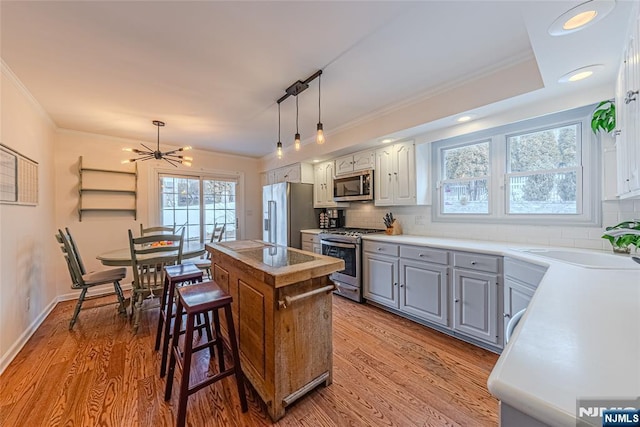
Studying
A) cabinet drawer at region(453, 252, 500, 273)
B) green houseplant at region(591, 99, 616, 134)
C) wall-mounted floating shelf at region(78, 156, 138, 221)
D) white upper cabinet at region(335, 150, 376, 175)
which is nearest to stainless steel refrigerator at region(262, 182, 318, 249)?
white upper cabinet at region(335, 150, 376, 175)

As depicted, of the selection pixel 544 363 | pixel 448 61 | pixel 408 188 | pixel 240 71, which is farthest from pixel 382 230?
pixel 544 363

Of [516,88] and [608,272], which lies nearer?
[608,272]

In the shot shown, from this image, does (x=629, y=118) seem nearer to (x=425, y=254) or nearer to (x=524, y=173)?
(x=524, y=173)

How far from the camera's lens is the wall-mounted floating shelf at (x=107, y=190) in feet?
12.7

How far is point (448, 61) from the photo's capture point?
2.09 metres

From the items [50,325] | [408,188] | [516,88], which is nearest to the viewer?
[516,88]

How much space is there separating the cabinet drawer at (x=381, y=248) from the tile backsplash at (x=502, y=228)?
63 cm

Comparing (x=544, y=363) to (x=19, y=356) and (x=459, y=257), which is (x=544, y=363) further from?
(x=19, y=356)

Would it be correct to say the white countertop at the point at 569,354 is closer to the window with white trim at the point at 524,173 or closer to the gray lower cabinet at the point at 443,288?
the gray lower cabinet at the point at 443,288

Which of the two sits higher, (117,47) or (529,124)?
(117,47)

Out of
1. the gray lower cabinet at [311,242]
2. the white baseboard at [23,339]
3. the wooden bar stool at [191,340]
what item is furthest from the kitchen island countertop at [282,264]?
the white baseboard at [23,339]

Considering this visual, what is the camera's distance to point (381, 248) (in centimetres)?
315

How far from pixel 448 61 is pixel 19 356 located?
455cm

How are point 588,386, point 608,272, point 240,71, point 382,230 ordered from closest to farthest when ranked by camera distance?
point 588,386 < point 608,272 < point 240,71 < point 382,230
